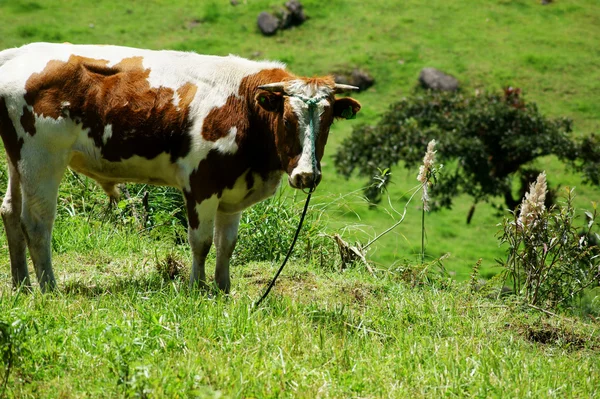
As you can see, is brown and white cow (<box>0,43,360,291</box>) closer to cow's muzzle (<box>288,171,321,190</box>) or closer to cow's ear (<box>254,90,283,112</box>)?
cow's ear (<box>254,90,283,112</box>)

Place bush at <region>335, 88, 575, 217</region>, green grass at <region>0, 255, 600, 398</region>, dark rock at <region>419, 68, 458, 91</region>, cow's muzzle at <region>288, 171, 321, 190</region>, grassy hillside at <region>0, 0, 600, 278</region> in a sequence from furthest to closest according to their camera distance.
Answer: grassy hillside at <region>0, 0, 600, 278</region>, dark rock at <region>419, 68, 458, 91</region>, bush at <region>335, 88, 575, 217</region>, cow's muzzle at <region>288, 171, 321, 190</region>, green grass at <region>0, 255, 600, 398</region>

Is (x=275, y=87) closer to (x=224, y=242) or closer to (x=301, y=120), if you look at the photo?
(x=301, y=120)

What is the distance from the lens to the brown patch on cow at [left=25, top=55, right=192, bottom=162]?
669 cm

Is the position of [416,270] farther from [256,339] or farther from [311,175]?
[256,339]

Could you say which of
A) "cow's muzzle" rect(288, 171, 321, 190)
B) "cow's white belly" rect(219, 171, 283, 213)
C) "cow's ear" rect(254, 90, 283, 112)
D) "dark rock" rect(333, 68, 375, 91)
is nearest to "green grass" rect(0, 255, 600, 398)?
"cow's white belly" rect(219, 171, 283, 213)

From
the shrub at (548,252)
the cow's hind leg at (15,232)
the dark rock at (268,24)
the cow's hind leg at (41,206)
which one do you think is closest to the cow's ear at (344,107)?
the shrub at (548,252)

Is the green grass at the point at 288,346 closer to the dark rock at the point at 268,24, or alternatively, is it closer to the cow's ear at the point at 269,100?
the cow's ear at the point at 269,100

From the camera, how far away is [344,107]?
684 cm

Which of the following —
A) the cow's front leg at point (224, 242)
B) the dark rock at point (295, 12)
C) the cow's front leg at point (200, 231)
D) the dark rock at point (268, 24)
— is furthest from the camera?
the dark rock at point (295, 12)

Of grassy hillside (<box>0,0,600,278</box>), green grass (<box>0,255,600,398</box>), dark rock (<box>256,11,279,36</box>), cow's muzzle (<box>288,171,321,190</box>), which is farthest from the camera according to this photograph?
dark rock (<box>256,11,279,36</box>)

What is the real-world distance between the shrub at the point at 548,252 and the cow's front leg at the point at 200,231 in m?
2.74

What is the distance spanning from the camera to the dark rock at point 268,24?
29531 millimetres

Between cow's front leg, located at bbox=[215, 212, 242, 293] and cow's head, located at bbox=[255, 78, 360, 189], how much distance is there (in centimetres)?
101

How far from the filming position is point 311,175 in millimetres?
6223
